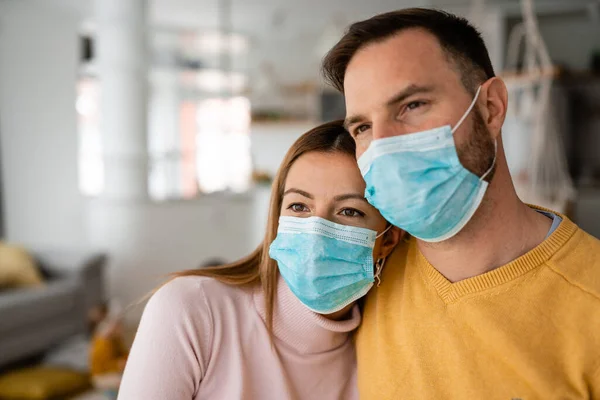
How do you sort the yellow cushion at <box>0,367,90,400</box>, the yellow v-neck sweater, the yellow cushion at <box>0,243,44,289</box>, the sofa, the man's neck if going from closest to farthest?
the yellow v-neck sweater
the man's neck
the yellow cushion at <box>0,367,90,400</box>
the sofa
the yellow cushion at <box>0,243,44,289</box>

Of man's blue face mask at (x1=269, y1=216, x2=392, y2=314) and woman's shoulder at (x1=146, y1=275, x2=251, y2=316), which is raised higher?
man's blue face mask at (x1=269, y1=216, x2=392, y2=314)

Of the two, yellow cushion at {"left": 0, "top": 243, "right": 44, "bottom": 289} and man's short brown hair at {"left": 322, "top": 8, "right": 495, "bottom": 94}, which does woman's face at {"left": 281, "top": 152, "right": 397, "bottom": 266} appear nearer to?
man's short brown hair at {"left": 322, "top": 8, "right": 495, "bottom": 94}

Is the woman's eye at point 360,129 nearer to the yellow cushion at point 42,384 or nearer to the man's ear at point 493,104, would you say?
the man's ear at point 493,104

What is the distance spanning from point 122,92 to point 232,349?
13.6ft

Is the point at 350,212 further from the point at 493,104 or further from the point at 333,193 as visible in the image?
the point at 493,104

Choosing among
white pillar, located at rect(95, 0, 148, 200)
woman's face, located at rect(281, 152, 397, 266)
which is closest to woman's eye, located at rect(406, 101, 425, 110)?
woman's face, located at rect(281, 152, 397, 266)

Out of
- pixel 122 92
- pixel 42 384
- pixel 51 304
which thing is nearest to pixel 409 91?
pixel 42 384

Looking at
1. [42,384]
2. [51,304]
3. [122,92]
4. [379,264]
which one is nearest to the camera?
[379,264]

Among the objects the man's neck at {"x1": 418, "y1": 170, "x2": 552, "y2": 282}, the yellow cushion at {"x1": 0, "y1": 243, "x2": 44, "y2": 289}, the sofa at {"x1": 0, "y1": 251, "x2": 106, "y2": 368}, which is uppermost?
the man's neck at {"x1": 418, "y1": 170, "x2": 552, "y2": 282}

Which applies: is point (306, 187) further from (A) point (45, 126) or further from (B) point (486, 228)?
(A) point (45, 126)

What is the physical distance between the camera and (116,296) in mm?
5164

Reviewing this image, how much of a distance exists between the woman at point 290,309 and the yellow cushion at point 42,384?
2484 mm

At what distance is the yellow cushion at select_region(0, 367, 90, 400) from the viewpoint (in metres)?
3.30

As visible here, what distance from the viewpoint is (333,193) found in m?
1.21
